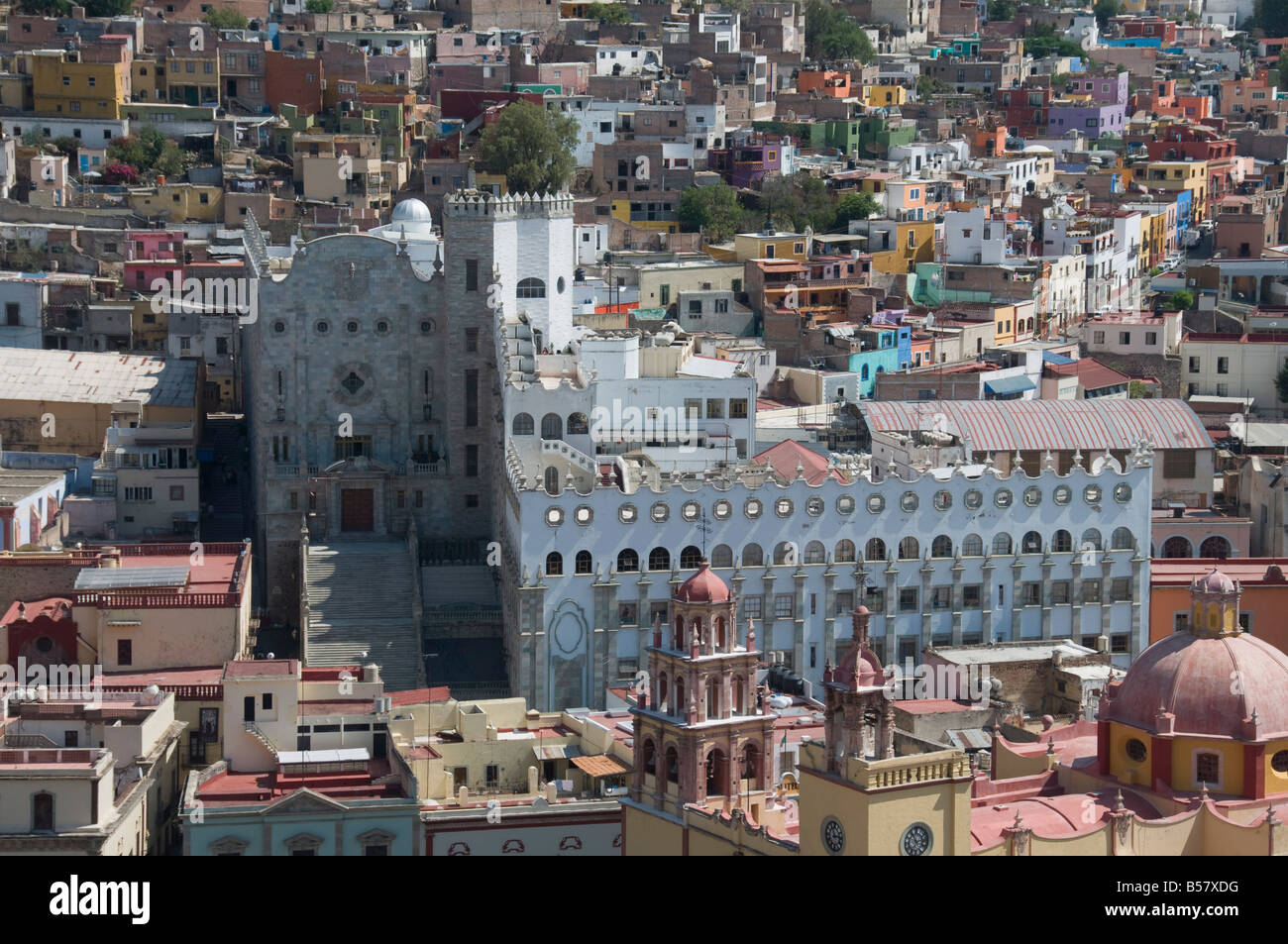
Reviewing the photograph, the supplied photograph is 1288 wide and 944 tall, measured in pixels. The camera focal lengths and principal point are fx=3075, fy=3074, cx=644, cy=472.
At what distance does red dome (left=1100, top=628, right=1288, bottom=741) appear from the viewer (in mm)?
62188

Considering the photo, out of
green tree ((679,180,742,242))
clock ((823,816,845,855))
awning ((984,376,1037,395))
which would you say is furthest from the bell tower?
green tree ((679,180,742,242))

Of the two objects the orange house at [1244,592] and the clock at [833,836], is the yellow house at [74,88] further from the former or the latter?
the clock at [833,836]

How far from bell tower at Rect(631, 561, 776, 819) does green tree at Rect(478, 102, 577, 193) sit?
6389cm

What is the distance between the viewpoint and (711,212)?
430 ft

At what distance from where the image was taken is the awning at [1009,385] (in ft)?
351

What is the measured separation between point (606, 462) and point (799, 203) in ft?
157

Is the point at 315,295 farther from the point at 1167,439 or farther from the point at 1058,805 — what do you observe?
the point at 1058,805

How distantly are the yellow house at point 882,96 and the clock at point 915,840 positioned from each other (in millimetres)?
107937

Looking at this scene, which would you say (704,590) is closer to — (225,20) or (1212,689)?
(1212,689)

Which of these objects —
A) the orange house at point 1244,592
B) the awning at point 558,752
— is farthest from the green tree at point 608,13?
the awning at point 558,752

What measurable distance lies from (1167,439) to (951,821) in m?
43.2

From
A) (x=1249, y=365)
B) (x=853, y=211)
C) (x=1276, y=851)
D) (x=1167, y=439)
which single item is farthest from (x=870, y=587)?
(x=853, y=211)

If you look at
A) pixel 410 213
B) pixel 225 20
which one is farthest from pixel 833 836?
pixel 225 20

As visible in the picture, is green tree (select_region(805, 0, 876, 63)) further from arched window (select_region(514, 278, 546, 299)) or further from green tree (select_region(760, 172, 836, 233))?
arched window (select_region(514, 278, 546, 299))
